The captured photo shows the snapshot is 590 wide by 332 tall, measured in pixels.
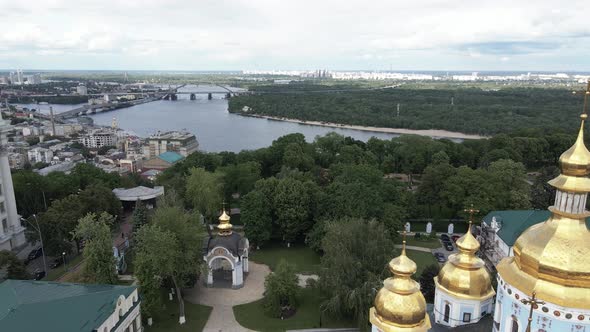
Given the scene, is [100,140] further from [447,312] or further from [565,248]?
[565,248]

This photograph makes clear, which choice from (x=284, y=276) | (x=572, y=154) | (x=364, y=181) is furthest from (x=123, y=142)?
(x=572, y=154)

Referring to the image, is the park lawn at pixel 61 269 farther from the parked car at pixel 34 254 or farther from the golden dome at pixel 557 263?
the golden dome at pixel 557 263

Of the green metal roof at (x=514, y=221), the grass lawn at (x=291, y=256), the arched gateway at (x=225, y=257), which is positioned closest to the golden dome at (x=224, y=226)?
the arched gateway at (x=225, y=257)

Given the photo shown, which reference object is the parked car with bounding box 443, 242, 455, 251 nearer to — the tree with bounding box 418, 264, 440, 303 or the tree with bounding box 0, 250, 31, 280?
the tree with bounding box 418, 264, 440, 303

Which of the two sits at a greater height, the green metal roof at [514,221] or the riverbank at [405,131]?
the green metal roof at [514,221]

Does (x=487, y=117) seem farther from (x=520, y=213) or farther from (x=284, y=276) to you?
(x=284, y=276)

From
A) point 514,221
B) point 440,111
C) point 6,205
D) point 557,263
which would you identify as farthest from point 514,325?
point 440,111
